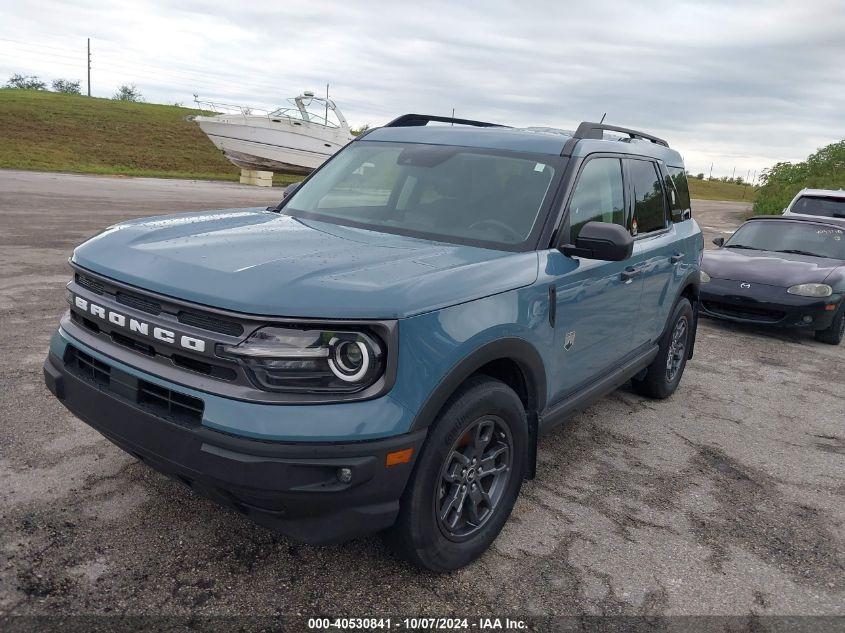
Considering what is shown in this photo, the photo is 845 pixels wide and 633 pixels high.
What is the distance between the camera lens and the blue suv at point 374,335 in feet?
7.89

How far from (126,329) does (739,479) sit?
3578 mm

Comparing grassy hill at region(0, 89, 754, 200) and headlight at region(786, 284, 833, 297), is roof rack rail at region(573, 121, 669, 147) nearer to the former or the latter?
headlight at region(786, 284, 833, 297)

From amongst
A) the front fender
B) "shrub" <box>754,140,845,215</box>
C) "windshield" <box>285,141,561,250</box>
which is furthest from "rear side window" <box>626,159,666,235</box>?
"shrub" <box>754,140,845,215</box>

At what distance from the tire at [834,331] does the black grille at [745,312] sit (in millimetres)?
620

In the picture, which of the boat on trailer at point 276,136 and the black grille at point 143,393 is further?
the boat on trailer at point 276,136

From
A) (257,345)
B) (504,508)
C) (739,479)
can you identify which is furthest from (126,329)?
(739,479)

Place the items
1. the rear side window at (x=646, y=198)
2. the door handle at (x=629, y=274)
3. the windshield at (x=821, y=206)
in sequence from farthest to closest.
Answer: the windshield at (x=821, y=206) < the rear side window at (x=646, y=198) < the door handle at (x=629, y=274)

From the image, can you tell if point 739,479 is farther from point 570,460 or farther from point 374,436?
→ point 374,436

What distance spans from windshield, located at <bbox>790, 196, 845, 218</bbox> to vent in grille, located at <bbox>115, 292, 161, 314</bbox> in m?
13.3

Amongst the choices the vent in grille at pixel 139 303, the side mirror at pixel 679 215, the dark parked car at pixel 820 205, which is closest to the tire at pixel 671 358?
the side mirror at pixel 679 215

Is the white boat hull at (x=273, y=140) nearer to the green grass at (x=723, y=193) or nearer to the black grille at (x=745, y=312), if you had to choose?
the black grille at (x=745, y=312)

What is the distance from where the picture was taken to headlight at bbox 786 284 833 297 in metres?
8.12

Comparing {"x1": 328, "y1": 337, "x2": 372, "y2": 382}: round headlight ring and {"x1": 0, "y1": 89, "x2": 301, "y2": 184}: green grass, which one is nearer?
{"x1": 328, "y1": 337, "x2": 372, "y2": 382}: round headlight ring

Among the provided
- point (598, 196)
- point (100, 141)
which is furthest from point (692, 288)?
point (100, 141)
